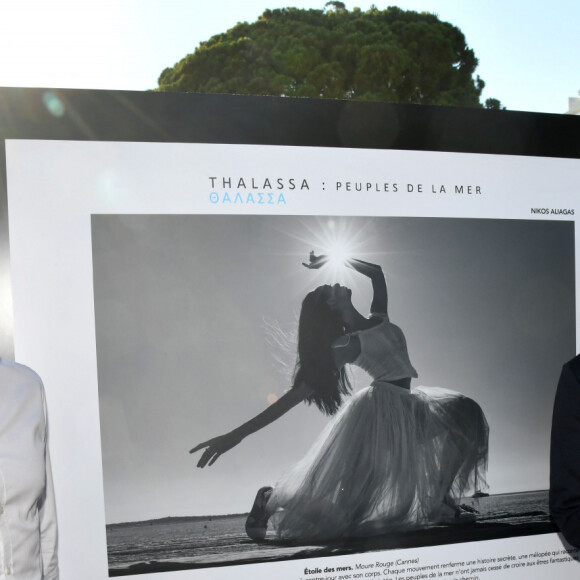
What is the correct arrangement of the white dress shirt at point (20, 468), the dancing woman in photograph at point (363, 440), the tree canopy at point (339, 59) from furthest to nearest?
the tree canopy at point (339, 59) → the dancing woman in photograph at point (363, 440) → the white dress shirt at point (20, 468)

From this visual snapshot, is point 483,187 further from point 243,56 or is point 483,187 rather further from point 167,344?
point 243,56

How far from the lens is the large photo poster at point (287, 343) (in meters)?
1.90

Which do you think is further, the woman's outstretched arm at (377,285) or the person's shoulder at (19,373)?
the woman's outstretched arm at (377,285)

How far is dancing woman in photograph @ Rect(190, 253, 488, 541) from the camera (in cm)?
207

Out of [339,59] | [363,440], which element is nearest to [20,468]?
[363,440]

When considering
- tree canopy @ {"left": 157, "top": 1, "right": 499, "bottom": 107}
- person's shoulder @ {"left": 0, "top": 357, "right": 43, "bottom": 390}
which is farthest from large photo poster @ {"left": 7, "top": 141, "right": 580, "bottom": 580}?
tree canopy @ {"left": 157, "top": 1, "right": 499, "bottom": 107}

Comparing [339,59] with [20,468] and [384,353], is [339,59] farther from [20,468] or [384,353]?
[20,468]

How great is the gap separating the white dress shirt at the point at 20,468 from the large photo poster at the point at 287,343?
387 mm

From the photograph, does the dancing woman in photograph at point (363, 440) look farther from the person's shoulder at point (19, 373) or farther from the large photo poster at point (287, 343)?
the person's shoulder at point (19, 373)

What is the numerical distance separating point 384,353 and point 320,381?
0.28 meters

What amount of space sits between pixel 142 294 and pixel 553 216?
1.74m

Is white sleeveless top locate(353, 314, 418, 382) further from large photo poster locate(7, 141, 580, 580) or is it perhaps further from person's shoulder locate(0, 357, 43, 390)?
person's shoulder locate(0, 357, 43, 390)
